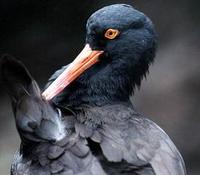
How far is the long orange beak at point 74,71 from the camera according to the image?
743 centimetres

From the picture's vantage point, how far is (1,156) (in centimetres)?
1048

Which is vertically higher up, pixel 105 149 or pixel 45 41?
pixel 105 149

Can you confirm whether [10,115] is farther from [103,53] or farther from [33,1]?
[103,53]

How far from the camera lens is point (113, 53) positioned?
7.55 meters

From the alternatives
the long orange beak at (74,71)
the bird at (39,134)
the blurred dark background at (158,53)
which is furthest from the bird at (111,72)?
the blurred dark background at (158,53)

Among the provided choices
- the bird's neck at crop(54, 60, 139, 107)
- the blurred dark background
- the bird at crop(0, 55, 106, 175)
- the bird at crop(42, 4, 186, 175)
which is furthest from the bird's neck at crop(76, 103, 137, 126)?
the blurred dark background

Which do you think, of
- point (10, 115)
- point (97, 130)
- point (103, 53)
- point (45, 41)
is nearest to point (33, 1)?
point (45, 41)

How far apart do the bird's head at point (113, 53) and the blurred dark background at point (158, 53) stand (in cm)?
296

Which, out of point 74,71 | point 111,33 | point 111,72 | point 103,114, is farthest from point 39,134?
point 111,33

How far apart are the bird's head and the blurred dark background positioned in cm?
296

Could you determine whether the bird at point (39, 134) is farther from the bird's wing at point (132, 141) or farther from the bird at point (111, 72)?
the bird at point (111, 72)

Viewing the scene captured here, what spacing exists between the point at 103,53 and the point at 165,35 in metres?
3.66

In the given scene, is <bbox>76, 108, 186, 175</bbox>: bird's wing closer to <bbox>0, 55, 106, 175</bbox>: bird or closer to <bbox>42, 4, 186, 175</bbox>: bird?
<bbox>42, 4, 186, 175</bbox>: bird

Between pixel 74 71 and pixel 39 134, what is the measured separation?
3.31ft
